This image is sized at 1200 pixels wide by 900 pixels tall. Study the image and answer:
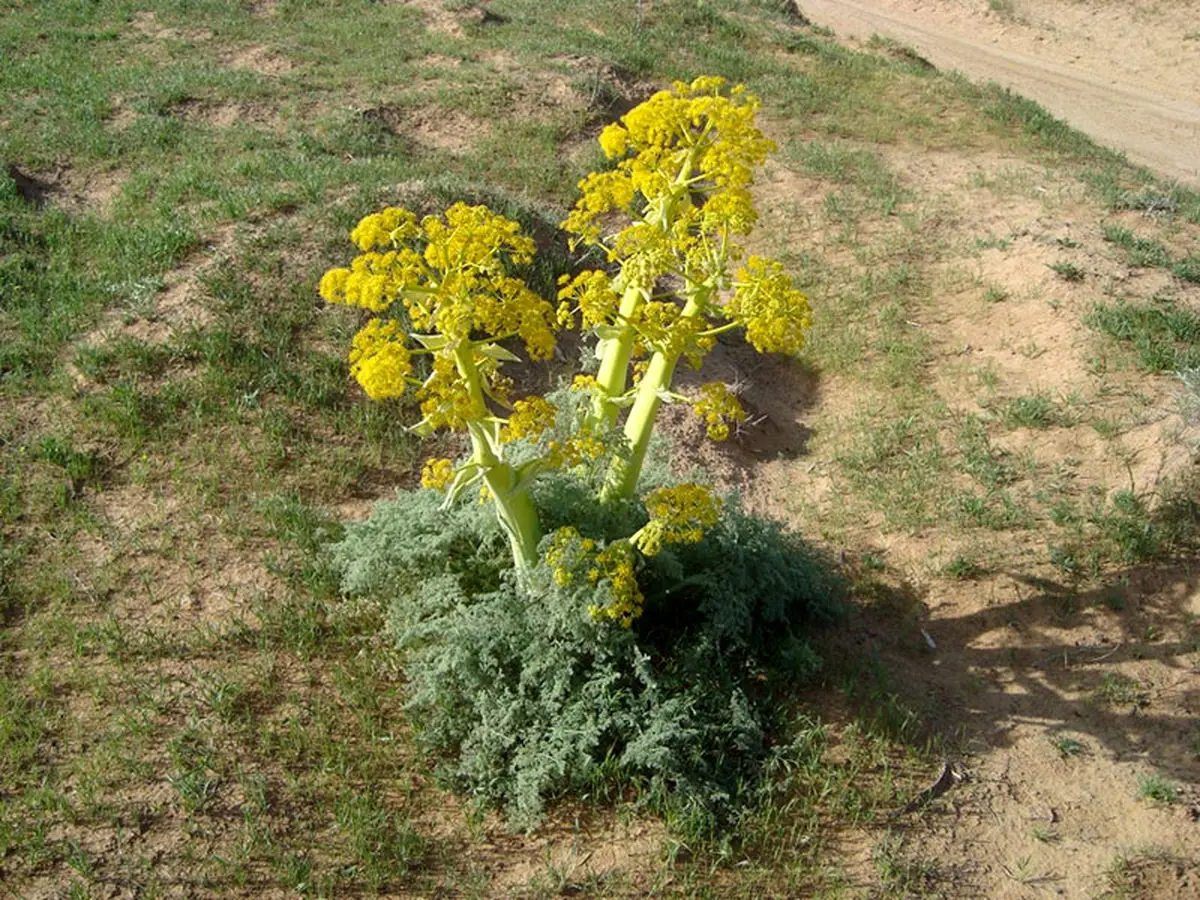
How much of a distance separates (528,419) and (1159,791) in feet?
11.6

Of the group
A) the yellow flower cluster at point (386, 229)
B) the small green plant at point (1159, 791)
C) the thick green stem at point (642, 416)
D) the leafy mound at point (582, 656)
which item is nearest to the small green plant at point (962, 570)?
the leafy mound at point (582, 656)

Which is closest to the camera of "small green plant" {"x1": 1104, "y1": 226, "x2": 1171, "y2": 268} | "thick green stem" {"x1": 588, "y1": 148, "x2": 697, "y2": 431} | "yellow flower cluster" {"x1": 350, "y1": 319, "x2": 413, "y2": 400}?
"yellow flower cluster" {"x1": 350, "y1": 319, "x2": 413, "y2": 400}

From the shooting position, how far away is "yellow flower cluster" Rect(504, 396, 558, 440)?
12.9 ft

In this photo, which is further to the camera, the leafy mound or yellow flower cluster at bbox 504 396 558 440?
the leafy mound

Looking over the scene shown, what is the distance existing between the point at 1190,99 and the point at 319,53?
51.0ft

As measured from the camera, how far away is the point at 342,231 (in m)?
8.00

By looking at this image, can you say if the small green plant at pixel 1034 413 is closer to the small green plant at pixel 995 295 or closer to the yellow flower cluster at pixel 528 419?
the small green plant at pixel 995 295

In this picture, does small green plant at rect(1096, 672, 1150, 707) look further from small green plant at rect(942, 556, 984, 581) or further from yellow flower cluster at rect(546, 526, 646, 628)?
yellow flower cluster at rect(546, 526, 646, 628)

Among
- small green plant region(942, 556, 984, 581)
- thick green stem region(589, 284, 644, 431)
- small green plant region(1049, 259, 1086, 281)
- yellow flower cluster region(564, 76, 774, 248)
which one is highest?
yellow flower cluster region(564, 76, 774, 248)

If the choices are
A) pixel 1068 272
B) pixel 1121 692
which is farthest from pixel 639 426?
pixel 1068 272

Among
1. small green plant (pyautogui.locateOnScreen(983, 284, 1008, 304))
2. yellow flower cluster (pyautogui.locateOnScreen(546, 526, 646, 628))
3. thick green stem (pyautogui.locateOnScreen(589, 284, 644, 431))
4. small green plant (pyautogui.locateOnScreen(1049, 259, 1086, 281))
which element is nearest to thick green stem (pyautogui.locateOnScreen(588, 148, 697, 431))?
thick green stem (pyautogui.locateOnScreen(589, 284, 644, 431))

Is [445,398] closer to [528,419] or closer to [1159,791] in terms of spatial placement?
[528,419]

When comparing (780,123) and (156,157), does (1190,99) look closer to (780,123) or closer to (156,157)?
(780,123)

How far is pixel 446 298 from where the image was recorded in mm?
3844
